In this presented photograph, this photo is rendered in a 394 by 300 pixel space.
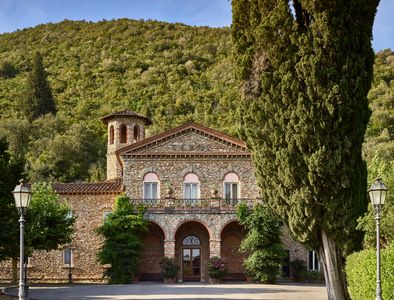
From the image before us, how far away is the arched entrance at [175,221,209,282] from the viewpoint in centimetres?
4359

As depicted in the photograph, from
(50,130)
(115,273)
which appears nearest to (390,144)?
(115,273)

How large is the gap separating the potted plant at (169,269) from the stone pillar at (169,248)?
30 centimetres

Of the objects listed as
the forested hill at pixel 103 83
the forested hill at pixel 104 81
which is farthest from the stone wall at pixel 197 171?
the forested hill at pixel 104 81

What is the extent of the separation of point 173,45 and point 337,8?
9354cm

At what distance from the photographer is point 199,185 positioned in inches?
1700

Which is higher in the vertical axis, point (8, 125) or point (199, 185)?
point (8, 125)

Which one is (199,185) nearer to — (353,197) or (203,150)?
(203,150)

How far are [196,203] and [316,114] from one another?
2194 cm

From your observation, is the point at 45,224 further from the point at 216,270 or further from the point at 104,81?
the point at 104,81

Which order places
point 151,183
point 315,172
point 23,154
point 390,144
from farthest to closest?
1. point 23,154
2. point 390,144
3. point 151,183
4. point 315,172

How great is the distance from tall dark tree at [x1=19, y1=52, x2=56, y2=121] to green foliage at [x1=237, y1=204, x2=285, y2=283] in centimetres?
4660

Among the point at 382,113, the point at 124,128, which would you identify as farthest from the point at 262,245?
the point at 382,113

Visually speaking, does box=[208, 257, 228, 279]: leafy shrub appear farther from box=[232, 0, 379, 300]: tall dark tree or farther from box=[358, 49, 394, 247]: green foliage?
box=[232, 0, 379, 300]: tall dark tree

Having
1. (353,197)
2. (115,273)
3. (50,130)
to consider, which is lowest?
(115,273)
